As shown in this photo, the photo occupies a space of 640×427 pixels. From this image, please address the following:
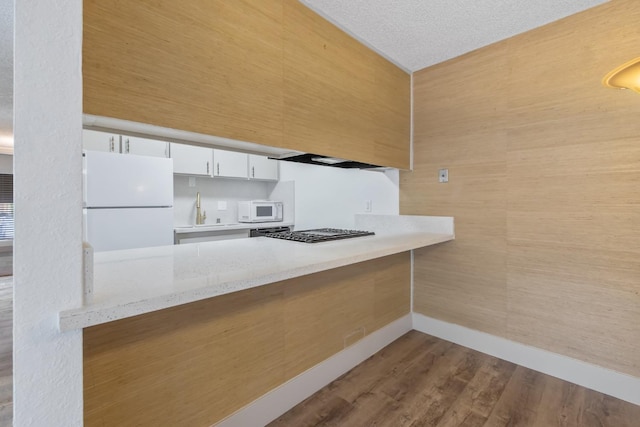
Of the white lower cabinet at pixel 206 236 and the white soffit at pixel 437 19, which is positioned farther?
the white lower cabinet at pixel 206 236

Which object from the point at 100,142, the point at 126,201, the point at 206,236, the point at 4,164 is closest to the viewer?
the point at 126,201

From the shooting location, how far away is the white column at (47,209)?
0.69 meters

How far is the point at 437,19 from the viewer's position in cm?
182

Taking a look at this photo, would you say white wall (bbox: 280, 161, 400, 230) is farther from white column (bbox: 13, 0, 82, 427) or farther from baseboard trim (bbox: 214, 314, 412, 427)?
white column (bbox: 13, 0, 82, 427)

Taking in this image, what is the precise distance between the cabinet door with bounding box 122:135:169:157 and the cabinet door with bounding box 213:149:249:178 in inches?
22.7

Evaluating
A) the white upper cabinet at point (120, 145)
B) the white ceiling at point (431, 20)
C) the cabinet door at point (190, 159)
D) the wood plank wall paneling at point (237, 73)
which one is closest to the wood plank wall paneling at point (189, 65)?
the wood plank wall paneling at point (237, 73)

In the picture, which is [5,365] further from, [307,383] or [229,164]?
[229,164]

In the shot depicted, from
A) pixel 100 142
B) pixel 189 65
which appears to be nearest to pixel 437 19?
pixel 189 65

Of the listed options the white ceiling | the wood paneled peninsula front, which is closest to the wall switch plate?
the wood paneled peninsula front

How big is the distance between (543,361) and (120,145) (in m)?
3.95

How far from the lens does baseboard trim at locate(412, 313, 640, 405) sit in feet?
5.51

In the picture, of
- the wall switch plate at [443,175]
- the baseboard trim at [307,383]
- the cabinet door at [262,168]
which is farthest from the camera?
the cabinet door at [262,168]

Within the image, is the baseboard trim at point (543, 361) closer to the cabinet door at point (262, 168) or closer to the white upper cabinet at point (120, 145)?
the cabinet door at point (262, 168)

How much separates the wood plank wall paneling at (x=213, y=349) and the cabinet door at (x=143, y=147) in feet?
7.43
